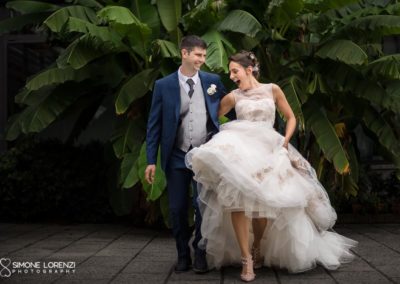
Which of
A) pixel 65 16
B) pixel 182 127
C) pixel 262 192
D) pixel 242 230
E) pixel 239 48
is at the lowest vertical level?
pixel 242 230

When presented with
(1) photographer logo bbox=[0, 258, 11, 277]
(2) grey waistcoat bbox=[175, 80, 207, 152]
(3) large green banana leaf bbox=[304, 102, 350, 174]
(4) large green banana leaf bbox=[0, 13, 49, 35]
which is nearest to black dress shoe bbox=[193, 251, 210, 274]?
(2) grey waistcoat bbox=[175, 80, 207, 152]

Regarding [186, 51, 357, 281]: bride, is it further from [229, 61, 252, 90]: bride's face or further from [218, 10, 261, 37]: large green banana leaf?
[218, 10, 261, 37]: large green banana leaf

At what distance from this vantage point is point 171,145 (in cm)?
554

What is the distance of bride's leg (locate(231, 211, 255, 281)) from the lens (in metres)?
5.28

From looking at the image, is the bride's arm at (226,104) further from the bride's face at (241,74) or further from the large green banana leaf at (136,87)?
the large green banana leaf at (136,87)

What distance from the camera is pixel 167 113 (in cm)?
556

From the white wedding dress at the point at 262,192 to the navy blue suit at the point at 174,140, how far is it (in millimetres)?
195

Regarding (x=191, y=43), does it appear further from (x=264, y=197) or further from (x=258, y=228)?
(x=258, y=228)

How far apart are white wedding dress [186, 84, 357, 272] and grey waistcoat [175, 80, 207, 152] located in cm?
21

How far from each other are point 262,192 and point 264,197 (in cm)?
4

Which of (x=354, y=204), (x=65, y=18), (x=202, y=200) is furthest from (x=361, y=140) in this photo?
(x=202, y=200)

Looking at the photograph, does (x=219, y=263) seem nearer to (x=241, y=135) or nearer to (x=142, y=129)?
(x=241, y=135)

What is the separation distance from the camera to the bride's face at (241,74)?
5.55 metres

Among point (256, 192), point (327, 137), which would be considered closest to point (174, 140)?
point (256, 192)
